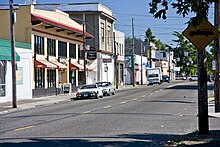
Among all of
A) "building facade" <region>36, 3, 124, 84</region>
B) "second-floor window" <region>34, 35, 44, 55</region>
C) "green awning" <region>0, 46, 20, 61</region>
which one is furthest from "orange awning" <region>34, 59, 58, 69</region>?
"building facade" <region>36, 3, 124, 84</region>

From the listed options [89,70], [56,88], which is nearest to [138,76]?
[89,70]

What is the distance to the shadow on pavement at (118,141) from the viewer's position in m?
12.8

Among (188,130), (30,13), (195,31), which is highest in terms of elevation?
(30,13)

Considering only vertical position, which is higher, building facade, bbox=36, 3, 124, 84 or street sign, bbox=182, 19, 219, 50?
building facade, bbox=36, 3, 124, 84

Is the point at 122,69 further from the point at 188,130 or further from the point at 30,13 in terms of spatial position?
the point at 188,130

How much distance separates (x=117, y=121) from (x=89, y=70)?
43147 mm

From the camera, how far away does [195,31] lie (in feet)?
45.6

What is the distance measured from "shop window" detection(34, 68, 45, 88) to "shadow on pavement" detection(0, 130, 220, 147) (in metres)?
30.6

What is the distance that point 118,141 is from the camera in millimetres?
13688

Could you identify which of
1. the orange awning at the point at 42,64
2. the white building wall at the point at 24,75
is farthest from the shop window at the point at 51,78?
the white building wall at the point at 24,75

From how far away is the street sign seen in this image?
45.1ft

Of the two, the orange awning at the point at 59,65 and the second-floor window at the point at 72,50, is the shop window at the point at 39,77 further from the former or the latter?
the second-floor window at the point at 72,50

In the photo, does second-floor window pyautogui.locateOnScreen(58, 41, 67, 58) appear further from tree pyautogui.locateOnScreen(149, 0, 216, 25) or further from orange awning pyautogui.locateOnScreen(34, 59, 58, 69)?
Result: tree pyautogui.locateOnScreen(149, 0, 216, 25)

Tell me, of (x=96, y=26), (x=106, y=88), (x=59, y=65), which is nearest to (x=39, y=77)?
(x=59, y=65)
